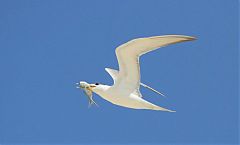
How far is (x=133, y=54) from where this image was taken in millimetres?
11977

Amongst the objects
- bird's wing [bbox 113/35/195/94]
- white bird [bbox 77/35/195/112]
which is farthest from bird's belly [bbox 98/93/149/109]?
bird's wing [bbox 113/35/195/94]

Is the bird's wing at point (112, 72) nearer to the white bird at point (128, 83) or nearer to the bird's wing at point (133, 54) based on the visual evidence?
the white bird at point (128, 83)

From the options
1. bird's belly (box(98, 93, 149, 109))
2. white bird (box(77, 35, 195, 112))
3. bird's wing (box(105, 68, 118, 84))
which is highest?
bird's wing (box(105, 68, 118, 84))

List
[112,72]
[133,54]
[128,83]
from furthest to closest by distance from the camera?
[112,72], [128,83], [133,54]

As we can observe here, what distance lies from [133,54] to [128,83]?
0.98m

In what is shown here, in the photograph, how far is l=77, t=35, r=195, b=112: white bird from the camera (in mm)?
11685

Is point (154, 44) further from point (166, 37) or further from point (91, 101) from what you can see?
point (91, 101)

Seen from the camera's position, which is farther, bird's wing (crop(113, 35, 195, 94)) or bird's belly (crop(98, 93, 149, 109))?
bird's belly (crop(98, 93, 149, 109))

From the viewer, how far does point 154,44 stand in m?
11.3

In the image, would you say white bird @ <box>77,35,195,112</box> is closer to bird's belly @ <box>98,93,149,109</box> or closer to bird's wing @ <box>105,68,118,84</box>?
bird's belly @ <box>98,93,149,109</box>

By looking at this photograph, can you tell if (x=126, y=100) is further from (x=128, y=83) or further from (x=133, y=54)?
(x=133, y=54)

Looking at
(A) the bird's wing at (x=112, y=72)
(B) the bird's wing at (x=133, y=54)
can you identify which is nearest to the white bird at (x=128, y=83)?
(B) the bird's wing at (x=133, y=54)

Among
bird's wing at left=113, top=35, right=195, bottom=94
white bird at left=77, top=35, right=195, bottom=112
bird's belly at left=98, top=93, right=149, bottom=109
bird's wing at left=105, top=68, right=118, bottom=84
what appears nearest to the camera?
bird's wing at left=113, top=35, right=195, bottom=94

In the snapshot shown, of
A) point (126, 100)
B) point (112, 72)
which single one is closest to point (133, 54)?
point (126, 100)
